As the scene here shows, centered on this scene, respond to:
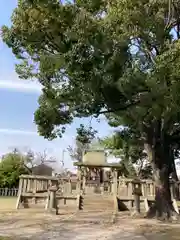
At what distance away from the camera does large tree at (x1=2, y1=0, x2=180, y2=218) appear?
8102 mm

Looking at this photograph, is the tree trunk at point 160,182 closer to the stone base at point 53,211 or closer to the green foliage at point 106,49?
the green foliage at point 106,49

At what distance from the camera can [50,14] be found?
831 cm

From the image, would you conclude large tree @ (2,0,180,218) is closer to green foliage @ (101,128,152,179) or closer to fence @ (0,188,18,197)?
green foliage @ (101,128,152,179)

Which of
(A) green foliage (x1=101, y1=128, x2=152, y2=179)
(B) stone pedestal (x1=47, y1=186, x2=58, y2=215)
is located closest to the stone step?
(B) stone pedestal (x1=47, y1=186, x2=58, y2=215)

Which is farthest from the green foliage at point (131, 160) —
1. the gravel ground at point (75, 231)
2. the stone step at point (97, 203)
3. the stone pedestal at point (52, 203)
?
the gravel ground at point (75, 231)

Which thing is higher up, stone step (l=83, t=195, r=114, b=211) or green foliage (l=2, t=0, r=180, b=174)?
green foliage (l=2, t=0, r=180, b=174)

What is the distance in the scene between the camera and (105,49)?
827 cm

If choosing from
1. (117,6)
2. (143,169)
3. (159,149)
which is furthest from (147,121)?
(143,169)

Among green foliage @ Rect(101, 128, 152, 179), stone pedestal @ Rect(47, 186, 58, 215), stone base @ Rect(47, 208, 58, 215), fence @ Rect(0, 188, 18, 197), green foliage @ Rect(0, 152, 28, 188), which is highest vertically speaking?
green foliage @ Rect(101, 128, 152, 179)

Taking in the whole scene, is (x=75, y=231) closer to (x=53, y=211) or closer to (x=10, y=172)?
(x=53, y=211)

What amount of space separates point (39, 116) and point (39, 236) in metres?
6.45

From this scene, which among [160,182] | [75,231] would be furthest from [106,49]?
[160,182]

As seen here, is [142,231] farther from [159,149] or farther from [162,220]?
[159,149]

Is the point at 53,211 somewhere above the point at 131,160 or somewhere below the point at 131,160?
below
